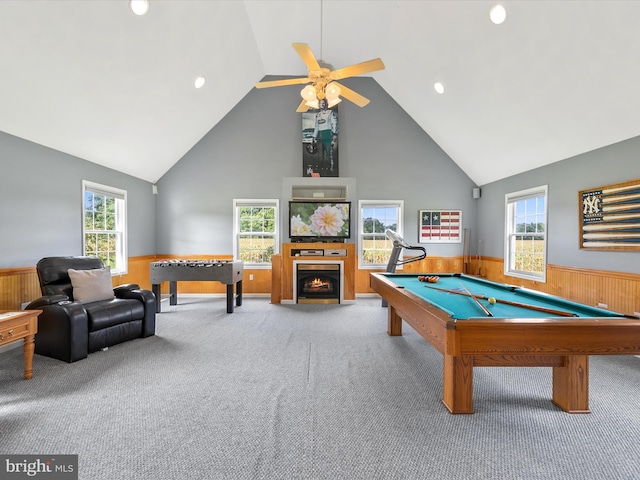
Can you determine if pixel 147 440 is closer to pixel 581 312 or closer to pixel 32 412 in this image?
pixel 32 412

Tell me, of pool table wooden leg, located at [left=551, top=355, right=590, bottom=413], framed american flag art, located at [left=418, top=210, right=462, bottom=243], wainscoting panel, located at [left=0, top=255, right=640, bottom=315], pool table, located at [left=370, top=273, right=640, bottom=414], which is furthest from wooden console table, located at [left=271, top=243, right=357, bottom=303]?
pool table wooden leg, located at [left=551, top=355, right=590, bottom=413]

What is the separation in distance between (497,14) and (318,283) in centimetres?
432

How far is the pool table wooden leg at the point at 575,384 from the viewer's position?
1982 millimetres

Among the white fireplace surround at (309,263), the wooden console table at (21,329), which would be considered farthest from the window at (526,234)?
the wooden console table at (21,329)

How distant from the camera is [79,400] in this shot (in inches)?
84.3

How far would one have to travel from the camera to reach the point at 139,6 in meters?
3.00

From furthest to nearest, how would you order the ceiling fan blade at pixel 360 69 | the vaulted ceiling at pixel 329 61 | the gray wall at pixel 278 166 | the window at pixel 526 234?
the gray wall at pixel 278 166
the window at pixel 526 234
the ceiling fan blade at pixel 360 69
the vaulted ceiling at pixel 329 61

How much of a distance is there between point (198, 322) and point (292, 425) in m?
2.82

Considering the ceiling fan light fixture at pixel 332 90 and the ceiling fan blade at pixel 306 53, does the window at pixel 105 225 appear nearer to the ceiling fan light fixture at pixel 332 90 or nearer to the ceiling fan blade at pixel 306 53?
the ceiling fan blade at pixel 306 53

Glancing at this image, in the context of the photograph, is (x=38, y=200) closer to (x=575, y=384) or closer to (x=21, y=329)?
(x=21, y=329)

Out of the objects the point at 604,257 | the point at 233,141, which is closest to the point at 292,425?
the point at 604,257

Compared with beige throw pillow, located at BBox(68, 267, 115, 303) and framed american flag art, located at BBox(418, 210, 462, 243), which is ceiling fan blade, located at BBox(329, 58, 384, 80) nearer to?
beige throw pillow, located at BBox(68, 267, 115, 303)

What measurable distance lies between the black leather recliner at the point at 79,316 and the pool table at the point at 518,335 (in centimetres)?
294

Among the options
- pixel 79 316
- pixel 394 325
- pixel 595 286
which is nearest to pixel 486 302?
pixel 394 325
